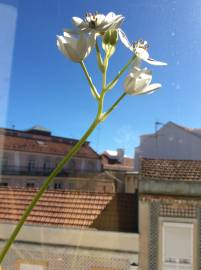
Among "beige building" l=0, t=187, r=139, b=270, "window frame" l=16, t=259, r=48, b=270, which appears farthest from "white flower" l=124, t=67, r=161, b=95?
"window frame" l=16, t=259, r=48, b=270

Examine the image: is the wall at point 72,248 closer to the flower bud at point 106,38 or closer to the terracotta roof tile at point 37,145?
the terracotta roof tile at point 37,145

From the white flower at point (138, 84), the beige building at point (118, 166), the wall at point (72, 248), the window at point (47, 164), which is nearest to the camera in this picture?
the white flower at point (138, 84)

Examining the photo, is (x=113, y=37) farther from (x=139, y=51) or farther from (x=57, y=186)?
(x=57, y=186)

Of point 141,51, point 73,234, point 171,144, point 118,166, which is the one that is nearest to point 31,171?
point 118,166

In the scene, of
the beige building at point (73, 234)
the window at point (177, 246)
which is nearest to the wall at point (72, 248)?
the beige building at point (73, 234)

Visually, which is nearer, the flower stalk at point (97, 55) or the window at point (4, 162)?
the flower stalk at point (97, 55)

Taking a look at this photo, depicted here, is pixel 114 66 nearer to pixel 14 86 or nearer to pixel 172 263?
pixel 14 86

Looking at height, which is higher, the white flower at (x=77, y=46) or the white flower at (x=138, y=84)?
the white flower at (x=77, y=46)

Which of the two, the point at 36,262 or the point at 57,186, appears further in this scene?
the point at 36,262
